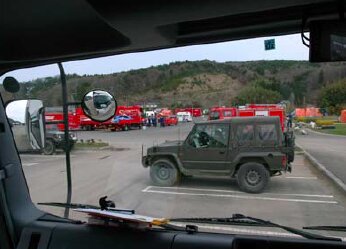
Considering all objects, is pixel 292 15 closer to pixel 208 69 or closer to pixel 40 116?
pixel 208 69

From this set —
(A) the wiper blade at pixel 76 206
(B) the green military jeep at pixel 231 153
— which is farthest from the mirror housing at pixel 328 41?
(A) the wiper blade at pixel 76 206

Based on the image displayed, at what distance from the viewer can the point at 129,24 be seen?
8.09ft

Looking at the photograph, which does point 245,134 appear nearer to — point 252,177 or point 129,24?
point 252,177

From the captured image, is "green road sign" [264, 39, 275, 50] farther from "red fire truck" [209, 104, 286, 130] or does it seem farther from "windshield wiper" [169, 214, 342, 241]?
"windshield wiper" [169, 214, 342, 241]

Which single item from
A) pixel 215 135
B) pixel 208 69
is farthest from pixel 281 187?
pixel 208 69

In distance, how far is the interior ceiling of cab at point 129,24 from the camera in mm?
2248

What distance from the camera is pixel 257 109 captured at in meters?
2.59

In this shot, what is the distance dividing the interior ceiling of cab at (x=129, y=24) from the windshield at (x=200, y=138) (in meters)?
0.16

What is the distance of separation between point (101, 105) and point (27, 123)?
0.53 metres

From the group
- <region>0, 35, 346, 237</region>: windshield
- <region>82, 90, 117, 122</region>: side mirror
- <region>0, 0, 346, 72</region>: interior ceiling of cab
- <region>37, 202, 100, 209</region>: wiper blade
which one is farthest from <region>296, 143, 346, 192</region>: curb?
<region>37, 202, 100, 209</region>: wiper blade

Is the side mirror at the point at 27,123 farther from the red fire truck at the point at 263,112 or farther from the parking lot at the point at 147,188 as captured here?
the red fire truck at the point at 263,112

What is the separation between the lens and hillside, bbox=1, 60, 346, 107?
2.33m

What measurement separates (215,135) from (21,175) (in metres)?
1.32

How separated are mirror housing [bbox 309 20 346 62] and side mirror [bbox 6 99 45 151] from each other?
5.31ft
